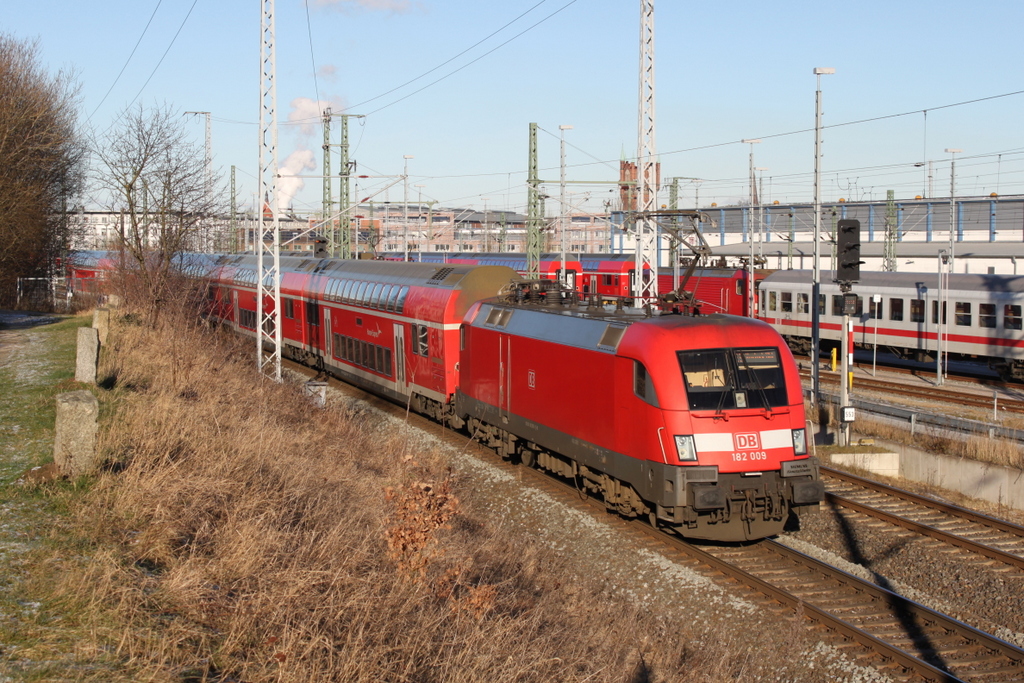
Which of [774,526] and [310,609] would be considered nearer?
[310,609]

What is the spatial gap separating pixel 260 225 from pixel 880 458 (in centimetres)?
1447

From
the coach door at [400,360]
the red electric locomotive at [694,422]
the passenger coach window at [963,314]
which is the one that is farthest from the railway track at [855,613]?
the passenger coach window at [963,314]

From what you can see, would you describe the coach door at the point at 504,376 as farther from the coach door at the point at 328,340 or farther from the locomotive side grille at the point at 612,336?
the coach door at the point at 328,340

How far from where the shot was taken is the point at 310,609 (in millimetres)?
7312

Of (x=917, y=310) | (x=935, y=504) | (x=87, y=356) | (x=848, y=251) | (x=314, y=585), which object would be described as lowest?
(x=935, y=504)

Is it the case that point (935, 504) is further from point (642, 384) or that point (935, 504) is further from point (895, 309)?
point (895, 309)

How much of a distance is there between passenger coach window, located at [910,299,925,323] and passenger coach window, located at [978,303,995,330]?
202cm

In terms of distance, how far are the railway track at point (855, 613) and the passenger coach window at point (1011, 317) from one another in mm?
17493

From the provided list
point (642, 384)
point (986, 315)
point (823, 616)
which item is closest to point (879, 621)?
point (823, 616)

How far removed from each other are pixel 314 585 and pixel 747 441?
18.0 ft

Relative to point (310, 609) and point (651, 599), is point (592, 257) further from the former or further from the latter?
point (310, 609)

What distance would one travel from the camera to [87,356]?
1420cm

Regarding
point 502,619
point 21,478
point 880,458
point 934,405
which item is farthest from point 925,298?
point 21,478

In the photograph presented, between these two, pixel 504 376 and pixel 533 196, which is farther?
pixel 533 196
